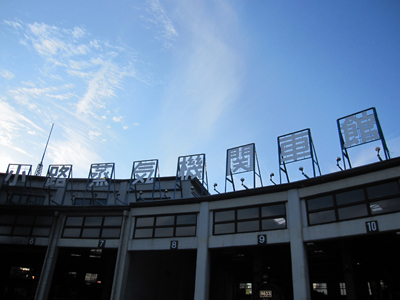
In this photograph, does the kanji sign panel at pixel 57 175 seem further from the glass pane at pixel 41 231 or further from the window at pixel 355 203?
the window at pixel 355 203

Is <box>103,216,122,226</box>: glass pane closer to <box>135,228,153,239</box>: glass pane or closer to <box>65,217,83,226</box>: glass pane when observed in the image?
<box>135,228,153,239</box>: glass pane

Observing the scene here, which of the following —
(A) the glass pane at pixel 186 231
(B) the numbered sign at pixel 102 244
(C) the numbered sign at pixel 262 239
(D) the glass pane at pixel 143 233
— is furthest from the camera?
(B) the numbered sign at pixel 102 244

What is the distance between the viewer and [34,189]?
3966 centimetres

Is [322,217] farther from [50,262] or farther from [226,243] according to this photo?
[50,262]

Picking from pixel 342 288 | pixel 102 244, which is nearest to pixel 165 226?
pixel 102 244

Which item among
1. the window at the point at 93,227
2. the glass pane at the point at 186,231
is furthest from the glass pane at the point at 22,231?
the glass pane at the point at 186,231

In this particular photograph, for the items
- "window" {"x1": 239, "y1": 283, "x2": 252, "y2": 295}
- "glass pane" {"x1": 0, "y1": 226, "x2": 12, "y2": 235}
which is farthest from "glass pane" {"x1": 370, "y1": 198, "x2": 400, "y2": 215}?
"glass pane" {"x1": 0, "y1": 226, "x2": 12, "y2": 235}

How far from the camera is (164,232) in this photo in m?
25.2

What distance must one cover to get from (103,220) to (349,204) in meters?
19.2

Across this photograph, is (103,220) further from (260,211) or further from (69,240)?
(260,211)

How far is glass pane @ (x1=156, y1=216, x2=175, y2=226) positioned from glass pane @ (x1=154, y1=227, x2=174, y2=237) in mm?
400

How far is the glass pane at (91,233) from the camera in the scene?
27194 millimetres

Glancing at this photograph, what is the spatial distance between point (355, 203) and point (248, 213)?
7.04 meters

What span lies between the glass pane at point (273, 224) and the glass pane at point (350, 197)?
12.2 ft
